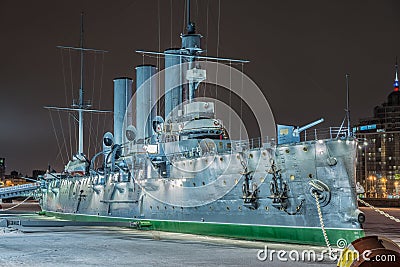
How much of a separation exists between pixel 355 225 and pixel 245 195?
4.74 meters

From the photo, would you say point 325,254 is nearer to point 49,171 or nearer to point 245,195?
point 245,195

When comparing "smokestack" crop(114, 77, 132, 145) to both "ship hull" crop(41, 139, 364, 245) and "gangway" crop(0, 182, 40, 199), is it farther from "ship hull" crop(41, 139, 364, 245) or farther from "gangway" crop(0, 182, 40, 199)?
"gangway" crop(0, 182, 40, 199)

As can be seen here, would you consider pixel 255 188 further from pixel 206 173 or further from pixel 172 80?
pixel 172 80

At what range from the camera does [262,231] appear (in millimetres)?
21891

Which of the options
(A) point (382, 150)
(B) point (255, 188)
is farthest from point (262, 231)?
(A) point (382, 150)

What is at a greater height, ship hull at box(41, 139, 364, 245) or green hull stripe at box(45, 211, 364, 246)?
ship hull at box(41, 139, 364, 245)

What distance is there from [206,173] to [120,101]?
52.4 feet

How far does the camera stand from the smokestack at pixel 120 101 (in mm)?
38562

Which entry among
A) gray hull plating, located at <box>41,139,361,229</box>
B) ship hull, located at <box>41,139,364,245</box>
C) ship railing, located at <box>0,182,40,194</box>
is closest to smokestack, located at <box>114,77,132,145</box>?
gray hull plating, located at <box>41,139,361,229</box>

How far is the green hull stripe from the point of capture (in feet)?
65.0

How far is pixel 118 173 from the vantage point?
32.2 metres

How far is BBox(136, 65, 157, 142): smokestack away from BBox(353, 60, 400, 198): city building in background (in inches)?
3603

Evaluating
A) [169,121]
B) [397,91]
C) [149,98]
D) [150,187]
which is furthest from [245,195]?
[397,91]

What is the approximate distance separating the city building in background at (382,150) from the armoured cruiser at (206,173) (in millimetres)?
92727
